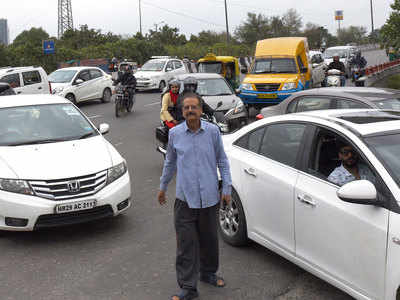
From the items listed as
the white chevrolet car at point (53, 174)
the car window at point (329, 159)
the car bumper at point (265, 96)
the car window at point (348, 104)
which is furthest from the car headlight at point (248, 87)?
the car window at point (329, 159)

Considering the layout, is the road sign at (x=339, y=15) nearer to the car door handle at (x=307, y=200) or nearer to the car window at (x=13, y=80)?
the car window at (x=13, y=80)

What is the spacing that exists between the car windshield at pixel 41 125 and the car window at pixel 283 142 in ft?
9.80

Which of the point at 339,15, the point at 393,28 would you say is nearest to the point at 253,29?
the point at 339,15

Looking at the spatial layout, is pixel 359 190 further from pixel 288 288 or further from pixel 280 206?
pixel 288 288

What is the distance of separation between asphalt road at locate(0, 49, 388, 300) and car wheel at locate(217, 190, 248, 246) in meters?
0.11

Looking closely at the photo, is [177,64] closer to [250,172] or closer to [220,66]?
[220,66]

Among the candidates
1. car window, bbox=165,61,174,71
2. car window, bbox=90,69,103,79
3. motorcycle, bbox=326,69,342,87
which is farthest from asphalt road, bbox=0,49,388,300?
car window, bbox=165,61,174,71

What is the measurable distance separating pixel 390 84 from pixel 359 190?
2035 cm

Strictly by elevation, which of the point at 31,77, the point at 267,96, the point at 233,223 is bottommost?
the point at 233,223

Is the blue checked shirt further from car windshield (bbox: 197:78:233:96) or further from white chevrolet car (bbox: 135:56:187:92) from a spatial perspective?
white chevrolet car (bbox: 135:56:187:92)

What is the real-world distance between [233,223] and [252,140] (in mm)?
893

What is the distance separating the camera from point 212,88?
14352 millimetres

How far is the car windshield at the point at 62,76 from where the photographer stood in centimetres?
2091

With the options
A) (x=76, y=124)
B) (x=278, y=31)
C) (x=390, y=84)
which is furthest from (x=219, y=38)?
(x=76, y=124)
